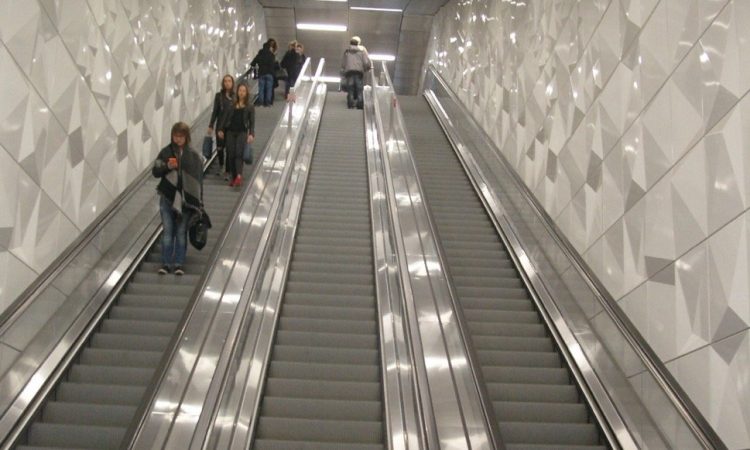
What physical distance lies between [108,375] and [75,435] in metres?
0.67

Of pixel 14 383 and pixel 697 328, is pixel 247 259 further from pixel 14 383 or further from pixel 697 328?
pixel 697 328

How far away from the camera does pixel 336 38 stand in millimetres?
22500

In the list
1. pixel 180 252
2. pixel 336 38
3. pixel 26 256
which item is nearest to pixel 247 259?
pixel 180 252

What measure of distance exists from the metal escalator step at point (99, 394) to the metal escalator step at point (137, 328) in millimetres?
805

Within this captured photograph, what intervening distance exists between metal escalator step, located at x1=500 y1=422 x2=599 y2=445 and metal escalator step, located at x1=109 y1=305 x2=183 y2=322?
263 cm

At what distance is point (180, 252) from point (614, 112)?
379 centimetres

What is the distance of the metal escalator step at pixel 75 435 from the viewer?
4.11 metres

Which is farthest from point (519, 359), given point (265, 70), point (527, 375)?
point (265, 70)

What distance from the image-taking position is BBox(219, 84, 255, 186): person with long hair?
338 inches

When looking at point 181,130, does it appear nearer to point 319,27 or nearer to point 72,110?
point 72,110

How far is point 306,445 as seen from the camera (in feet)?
13.5

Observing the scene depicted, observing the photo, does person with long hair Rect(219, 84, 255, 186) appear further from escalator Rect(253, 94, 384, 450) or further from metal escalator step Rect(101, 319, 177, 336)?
metal escalator step Rect(101, 319, 177, 336)

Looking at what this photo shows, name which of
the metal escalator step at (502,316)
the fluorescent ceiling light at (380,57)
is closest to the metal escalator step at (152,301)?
the metal escalator step at (502,316)

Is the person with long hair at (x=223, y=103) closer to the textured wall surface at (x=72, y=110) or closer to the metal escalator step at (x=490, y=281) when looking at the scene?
the textured wall surface at (x=72, y=110)
